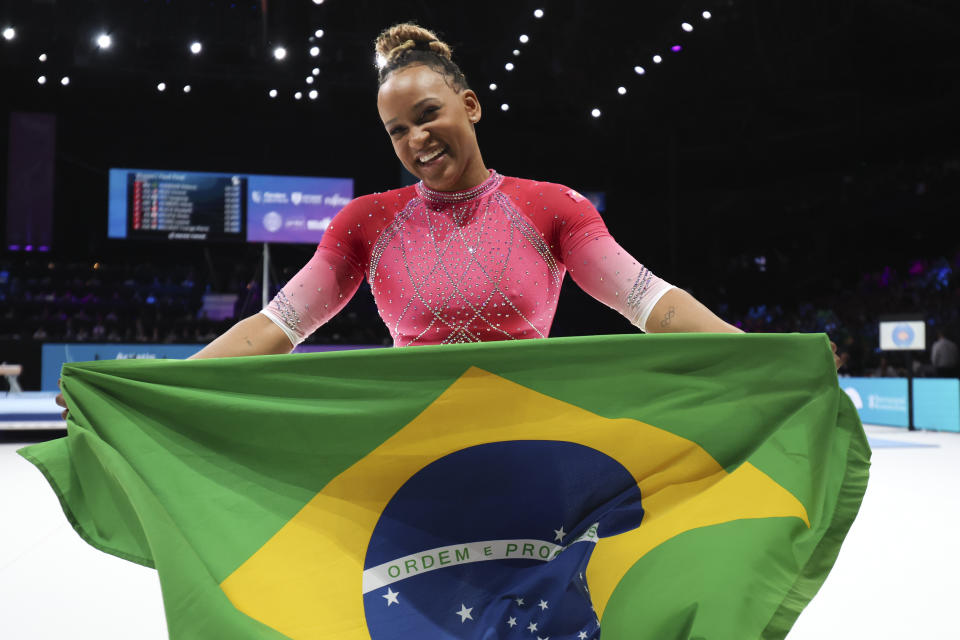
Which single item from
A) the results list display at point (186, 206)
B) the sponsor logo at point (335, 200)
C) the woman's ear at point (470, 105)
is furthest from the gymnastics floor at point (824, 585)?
the sponsor logo at point (335, 200)

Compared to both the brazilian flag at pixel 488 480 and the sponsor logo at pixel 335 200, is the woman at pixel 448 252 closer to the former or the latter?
the brazilian flag at pixel 488 480

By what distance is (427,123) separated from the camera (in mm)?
1535

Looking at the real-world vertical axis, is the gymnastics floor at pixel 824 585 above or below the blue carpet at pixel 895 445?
above

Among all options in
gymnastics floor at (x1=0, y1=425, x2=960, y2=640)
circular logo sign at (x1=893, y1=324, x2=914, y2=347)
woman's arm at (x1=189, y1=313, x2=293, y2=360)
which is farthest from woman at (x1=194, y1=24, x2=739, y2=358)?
circular logo sign at (x1=893, y1=324, x2=914, y2=347)

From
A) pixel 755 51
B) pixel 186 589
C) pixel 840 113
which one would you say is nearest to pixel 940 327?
pixel 755 51

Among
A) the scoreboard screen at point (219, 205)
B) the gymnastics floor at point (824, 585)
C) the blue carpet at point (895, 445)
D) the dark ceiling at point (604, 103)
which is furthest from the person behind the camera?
the scoreboard screen at point (219, 205)

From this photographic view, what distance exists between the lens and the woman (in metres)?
1.48

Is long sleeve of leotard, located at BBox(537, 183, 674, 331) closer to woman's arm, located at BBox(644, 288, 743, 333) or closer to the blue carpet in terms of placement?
woman's arm, located at BBox(644, 288, 743, 333)

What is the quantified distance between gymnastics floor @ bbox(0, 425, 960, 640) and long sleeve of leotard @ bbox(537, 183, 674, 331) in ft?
3.82

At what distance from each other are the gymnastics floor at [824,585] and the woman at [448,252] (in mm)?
1125

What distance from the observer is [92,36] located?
991 centimetres

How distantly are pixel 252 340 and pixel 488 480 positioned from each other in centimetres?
58

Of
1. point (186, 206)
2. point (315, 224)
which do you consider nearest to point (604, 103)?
point (315, 224)

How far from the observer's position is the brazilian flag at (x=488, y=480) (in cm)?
118
